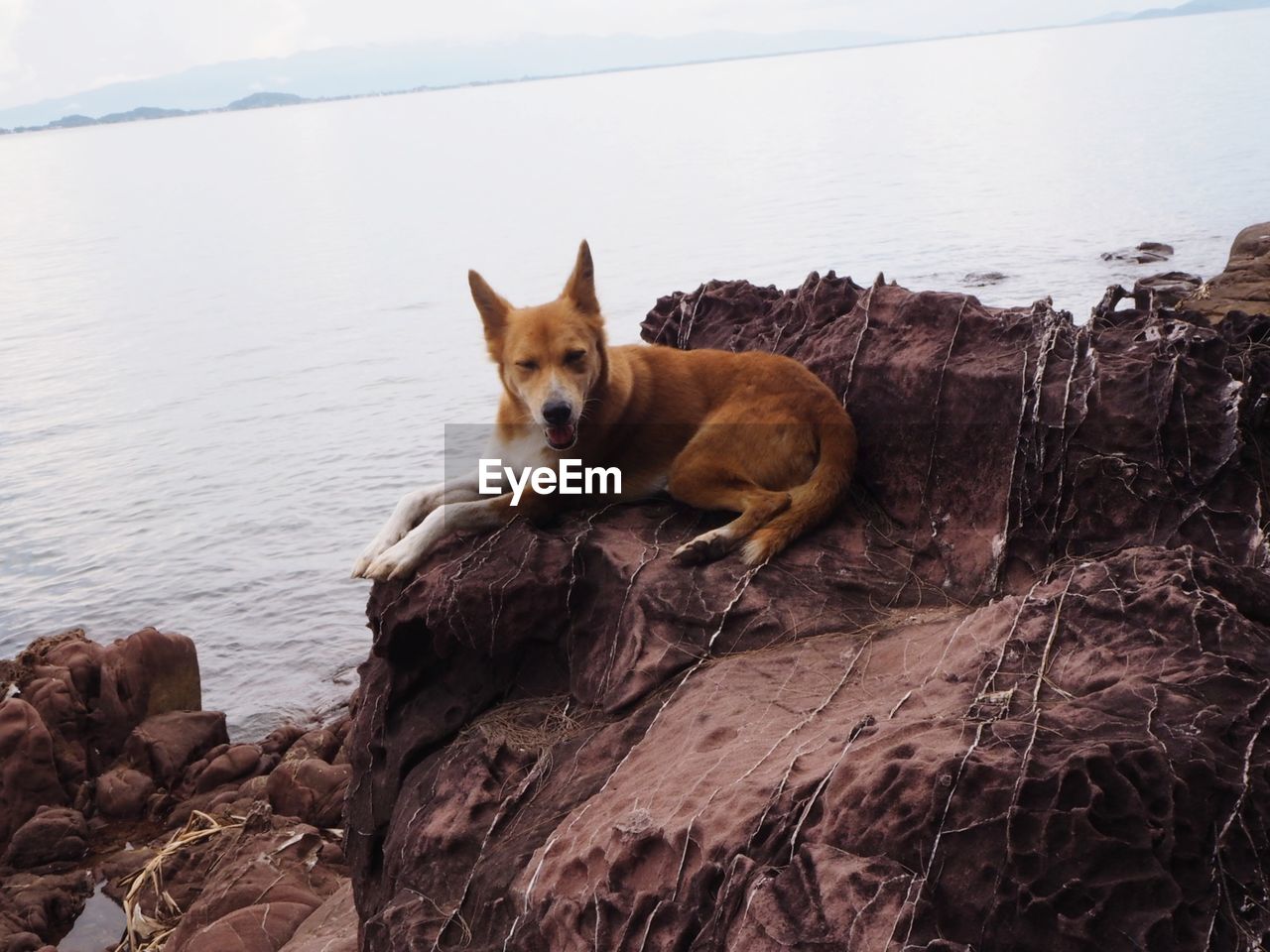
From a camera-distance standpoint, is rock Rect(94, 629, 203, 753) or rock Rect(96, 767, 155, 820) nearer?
rock Rect(96, 767, 155, 820)

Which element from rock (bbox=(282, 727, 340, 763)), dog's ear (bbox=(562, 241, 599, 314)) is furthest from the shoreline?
dog's ear (bbox=(562, 241, 599, 314))

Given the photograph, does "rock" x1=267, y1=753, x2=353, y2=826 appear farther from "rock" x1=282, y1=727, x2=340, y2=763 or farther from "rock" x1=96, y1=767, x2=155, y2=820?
"rock" x1=96, y1=767, x2=155, y2=820

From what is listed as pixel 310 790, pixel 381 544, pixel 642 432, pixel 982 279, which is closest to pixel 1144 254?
pixel 982 279

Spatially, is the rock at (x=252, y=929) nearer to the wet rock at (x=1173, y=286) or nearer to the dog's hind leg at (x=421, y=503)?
the dog's hind leg at (x=421, y=503)

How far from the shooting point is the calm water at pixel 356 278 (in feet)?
49.0

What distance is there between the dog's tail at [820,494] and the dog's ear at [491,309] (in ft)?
6.33

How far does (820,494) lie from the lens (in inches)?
254

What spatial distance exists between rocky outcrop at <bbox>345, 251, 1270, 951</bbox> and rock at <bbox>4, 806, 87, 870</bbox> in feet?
12.6

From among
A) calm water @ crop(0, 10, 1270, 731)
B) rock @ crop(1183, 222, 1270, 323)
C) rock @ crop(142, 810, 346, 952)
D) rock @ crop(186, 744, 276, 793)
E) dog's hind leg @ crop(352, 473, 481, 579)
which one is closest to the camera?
dog's hind leg @ crop(352, 473, 481, 579)

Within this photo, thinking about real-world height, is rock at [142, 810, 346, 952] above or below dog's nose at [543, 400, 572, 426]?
below

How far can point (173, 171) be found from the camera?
93500mm

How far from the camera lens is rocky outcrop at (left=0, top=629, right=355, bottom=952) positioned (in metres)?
7.87

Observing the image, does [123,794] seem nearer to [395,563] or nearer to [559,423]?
[395,563]

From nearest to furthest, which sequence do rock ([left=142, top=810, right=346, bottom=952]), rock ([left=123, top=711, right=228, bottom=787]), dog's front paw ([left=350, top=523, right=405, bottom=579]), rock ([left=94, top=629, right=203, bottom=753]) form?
dog's front paw ([left=350, top=523, right=405, bottom=579])
rock ([left=142, top=810, right=346, bottom=952])
rock ([left=123, top=711, right=228, bottom=787])
rock ([left=94, top=629, right=203, bottom=753])
